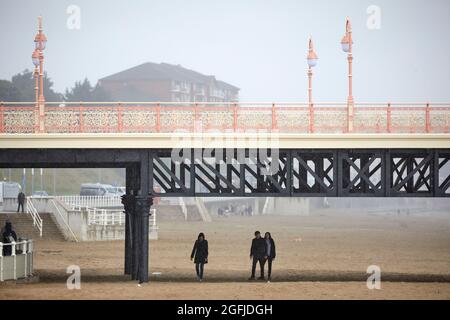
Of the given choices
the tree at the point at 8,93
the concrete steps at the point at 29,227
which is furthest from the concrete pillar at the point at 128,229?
the tree at the point at 8,93

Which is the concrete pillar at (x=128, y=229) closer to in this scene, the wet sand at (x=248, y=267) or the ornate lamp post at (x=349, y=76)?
the wet sand at (x=248, y=267)

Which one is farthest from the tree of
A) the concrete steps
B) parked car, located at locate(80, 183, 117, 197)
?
the concrete steps

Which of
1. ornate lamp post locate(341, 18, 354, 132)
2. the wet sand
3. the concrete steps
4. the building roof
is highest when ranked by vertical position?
the building roof

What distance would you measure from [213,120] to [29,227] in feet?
80.9

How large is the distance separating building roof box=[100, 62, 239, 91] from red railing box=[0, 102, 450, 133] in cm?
13741

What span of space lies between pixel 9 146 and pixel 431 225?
70733mm

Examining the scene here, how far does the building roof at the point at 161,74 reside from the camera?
17300 centimetres

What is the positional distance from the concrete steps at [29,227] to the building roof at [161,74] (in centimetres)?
11437

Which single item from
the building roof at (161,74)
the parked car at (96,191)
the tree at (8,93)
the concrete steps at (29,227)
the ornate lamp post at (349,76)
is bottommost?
the concrete steps at (29,227)

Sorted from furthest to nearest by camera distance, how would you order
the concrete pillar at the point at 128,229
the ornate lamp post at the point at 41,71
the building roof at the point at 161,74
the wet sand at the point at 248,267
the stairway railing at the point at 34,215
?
the building roof at the point at 161,74
the stairway railing at the point at 34,215
the concrete pillar at the point at 128,229
the ornate lamp post at the point at 41,71
the wet sand at the point at 248,267

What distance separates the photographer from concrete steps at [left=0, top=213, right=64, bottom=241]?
55375 millimetres

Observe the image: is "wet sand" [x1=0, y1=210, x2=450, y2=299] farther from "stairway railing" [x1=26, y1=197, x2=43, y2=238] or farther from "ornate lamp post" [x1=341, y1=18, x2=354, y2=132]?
"ornate lamp post" [x1=341, y1=18, x2=354, y2=132]
